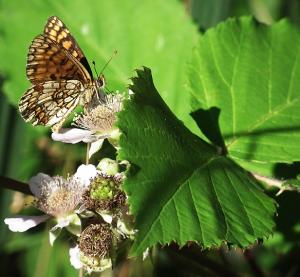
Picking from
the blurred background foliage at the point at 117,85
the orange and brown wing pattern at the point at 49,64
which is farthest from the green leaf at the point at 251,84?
the orange and brown wing pattern at the point at 49,64

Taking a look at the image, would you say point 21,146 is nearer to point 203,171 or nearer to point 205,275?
point 205,275

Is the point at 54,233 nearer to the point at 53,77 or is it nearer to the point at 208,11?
the point at 53,77

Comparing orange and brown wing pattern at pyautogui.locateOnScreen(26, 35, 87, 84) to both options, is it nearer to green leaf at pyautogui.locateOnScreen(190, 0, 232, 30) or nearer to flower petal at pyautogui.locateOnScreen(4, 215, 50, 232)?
flower petal at pyautogui.locateOnScreen(4, 215, 50, 232)

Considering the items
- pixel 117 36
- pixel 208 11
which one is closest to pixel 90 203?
pixel 117 36

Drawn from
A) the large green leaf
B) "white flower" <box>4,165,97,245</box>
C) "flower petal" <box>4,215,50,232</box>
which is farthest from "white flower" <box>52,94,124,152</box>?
the large green leaf

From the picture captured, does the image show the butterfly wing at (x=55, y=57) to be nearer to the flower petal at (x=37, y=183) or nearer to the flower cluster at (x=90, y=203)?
the flower cluster at (x=90, y=203)

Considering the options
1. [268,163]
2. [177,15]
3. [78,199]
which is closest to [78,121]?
[78,199]
